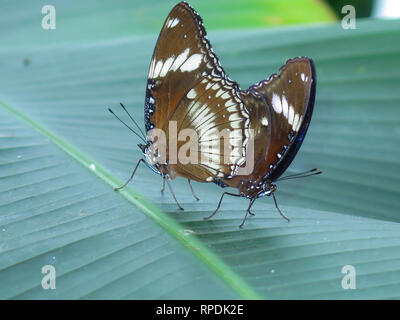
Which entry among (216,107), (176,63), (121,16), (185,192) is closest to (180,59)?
(176,63)

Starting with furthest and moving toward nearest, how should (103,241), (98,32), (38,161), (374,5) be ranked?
(374,5), (98,32), (38,161), (103,241)

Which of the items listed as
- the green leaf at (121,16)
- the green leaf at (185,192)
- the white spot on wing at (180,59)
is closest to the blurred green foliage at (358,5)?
the green leaf at (121,16)

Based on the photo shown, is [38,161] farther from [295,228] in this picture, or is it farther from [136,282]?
[295,228]

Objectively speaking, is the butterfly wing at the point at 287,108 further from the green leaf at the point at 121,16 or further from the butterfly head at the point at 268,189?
the green leaf at the point at 121,16

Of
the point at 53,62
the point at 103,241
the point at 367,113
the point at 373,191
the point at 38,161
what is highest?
the point at 53,62

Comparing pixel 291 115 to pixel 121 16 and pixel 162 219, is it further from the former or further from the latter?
pixel 121 16

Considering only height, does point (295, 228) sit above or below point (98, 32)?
below
